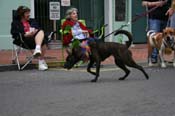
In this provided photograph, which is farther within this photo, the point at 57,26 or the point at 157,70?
the point at 57,26

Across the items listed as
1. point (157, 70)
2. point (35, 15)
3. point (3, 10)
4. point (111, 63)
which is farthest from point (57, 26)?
point (157, 70)

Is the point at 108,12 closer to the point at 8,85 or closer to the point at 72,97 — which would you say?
the point at 8,85

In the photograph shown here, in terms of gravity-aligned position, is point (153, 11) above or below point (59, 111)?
above

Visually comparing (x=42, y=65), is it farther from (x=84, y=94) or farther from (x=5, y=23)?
(x=5, y=23)

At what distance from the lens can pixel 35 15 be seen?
17.9 meters

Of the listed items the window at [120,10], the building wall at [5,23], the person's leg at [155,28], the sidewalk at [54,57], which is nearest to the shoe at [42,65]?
the sidewalk at [54,57]

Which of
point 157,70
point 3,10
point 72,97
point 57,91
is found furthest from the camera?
point 3,10

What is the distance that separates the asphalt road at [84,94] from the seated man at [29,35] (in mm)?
528

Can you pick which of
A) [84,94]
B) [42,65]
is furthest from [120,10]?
[84,94]

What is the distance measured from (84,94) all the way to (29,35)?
4290 mm

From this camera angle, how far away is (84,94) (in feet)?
27.4

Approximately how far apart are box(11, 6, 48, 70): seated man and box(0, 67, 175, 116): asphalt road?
528 millimetres

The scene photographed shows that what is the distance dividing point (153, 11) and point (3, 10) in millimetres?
5774

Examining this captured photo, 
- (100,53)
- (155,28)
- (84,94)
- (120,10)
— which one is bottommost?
(84,94)
